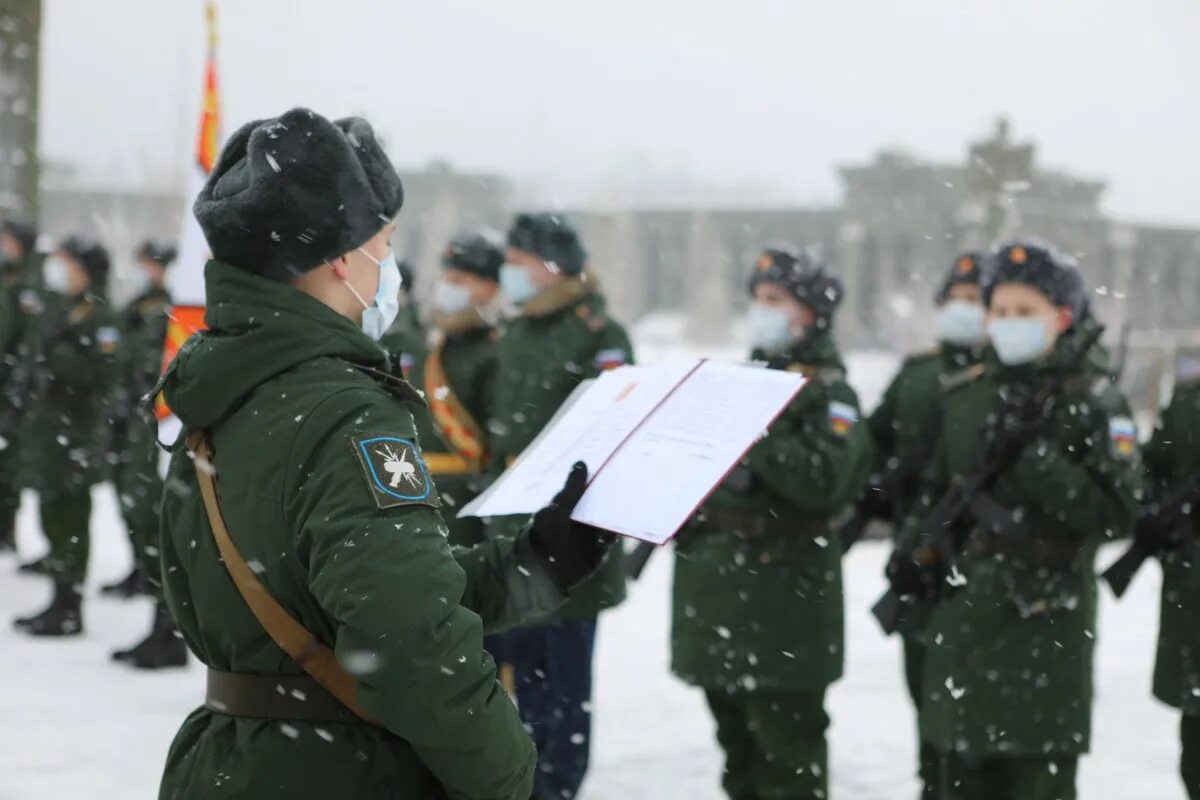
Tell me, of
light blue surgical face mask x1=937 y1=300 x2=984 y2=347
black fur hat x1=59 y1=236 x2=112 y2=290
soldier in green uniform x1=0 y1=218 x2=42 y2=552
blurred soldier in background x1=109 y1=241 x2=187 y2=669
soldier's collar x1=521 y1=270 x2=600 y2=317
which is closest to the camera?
soldier's collar x1=521 y1=270 x2=600 y2=317

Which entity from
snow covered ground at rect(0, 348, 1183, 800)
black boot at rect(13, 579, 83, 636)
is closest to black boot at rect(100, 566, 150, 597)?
snow covered ground at rect(0, 348, 1183, 800)

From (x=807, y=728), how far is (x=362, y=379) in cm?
317

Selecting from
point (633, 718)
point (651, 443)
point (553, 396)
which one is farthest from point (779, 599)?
point (651, 443)

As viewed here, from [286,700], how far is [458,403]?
13.6ft

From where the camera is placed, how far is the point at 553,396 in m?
5.47

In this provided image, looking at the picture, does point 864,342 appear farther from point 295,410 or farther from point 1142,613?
point 295,410

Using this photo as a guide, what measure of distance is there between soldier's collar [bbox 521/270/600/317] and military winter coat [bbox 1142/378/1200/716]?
2228mm

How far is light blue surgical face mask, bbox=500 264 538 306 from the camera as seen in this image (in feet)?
18.7

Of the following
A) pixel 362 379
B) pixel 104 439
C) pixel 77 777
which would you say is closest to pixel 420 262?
pixel 104 439

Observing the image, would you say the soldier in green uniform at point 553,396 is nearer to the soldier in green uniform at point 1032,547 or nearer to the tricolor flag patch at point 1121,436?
the soldier in green uniform at point 1032,547

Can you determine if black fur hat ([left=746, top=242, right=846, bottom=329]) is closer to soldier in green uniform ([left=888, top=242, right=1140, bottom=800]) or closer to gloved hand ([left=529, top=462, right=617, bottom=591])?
soldier in green uniform ([left=888, top=242, right=1140, bottom=800])

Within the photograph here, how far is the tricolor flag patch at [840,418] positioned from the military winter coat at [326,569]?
276cm

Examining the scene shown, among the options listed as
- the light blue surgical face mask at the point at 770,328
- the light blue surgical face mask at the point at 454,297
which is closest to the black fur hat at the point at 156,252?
the light blue surgical face mask at the point at 454,297

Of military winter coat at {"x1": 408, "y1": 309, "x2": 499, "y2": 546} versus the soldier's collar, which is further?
military winter coat at {"x1": 408, "y1": 309, "x2": 499, "y2": 546}
